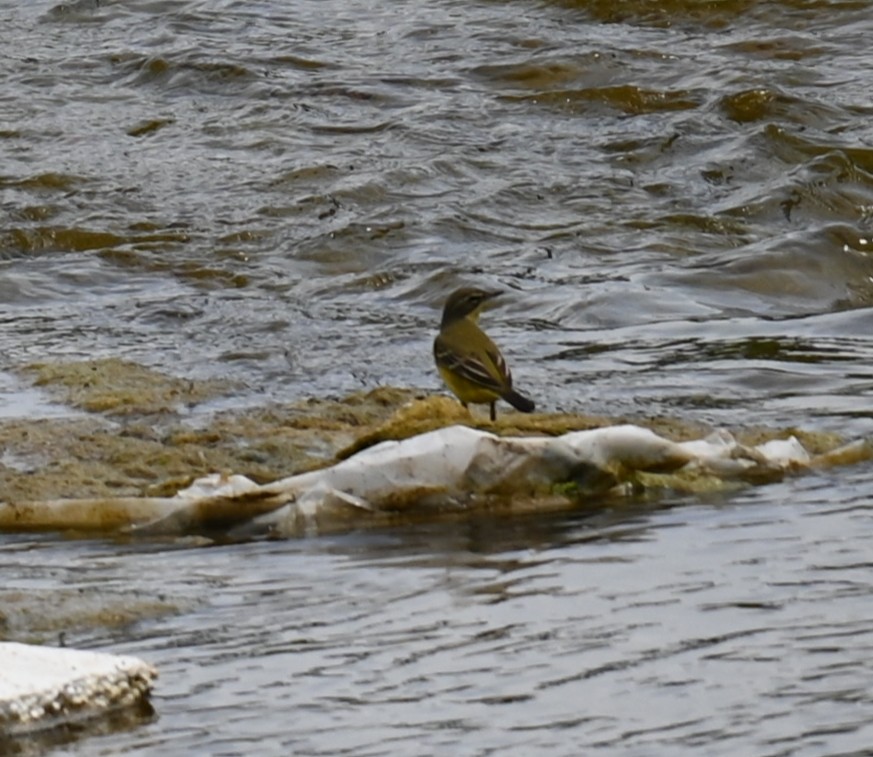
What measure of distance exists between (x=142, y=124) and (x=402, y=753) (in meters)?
9.54

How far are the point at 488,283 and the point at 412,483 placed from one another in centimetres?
392

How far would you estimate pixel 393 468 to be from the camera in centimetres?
557

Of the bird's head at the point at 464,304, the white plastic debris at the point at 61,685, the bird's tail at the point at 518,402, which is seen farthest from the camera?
the bird's head at the point at 464,304

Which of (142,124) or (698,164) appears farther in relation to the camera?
(142,124)

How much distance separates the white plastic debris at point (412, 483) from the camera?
17.9ft

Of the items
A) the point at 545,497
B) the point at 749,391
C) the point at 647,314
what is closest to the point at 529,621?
the point at 545,497

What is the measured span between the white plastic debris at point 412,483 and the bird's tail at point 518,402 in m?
0.81

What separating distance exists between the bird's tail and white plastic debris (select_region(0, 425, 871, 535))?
808 millimetres

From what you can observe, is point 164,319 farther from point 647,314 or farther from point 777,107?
point 777,107

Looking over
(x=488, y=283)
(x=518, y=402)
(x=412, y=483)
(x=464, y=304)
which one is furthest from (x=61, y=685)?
(x=488, y=283)

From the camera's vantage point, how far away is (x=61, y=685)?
3.76 m

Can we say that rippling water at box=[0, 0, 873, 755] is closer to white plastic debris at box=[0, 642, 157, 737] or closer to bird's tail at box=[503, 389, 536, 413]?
white plastic debris at box=[0, 642, 157, 737]

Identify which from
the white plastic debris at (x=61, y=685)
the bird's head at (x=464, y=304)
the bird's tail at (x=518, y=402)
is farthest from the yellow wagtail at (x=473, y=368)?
the white plastic debris at (x=61, y=685)

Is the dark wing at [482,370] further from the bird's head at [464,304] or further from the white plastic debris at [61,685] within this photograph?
the white plastic debris at [61,685]
